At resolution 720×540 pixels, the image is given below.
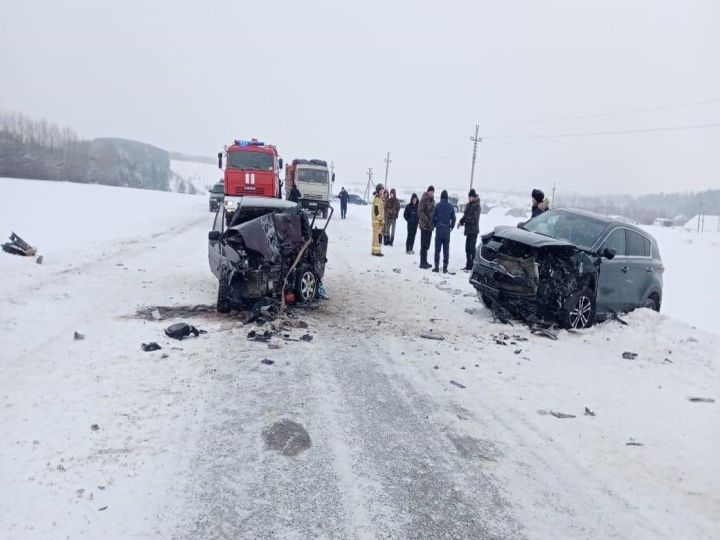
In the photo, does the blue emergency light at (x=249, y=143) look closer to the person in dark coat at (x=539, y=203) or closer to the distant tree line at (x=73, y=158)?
the person in dark coat at (x=539, y=203)

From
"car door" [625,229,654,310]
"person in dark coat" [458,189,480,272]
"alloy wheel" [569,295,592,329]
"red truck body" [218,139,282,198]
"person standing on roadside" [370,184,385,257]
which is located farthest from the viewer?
"red truck body" [218,139,282,198]

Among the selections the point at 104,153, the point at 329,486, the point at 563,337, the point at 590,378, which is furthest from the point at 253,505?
the point at 104,153

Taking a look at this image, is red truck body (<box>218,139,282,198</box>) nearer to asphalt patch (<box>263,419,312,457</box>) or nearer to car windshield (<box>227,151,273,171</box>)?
car windshield (<box>227,151,273,171</box>)

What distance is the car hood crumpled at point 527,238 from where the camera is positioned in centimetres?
799

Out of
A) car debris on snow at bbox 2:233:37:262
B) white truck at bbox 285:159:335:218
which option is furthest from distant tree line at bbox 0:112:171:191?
car debris on snow at bbox 2:233:37:262

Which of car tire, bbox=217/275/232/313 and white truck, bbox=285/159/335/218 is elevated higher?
white truck, bbox=285/159/335/218

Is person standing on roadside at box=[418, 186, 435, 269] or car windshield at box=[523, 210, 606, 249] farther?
A: person standing on roadside at box=[418, 186, 435, 269]

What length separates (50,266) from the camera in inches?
407

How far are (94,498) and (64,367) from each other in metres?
2.51

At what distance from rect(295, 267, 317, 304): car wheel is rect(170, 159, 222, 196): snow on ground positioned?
105 meters

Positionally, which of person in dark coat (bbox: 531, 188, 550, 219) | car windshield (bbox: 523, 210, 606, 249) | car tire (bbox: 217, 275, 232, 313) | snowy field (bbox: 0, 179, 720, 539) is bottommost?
snowy field (bbox: 0, 179, 720, 539)

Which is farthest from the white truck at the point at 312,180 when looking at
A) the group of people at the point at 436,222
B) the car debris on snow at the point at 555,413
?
the car debris on snow at the point at 555,413

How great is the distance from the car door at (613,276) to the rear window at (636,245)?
0.17 metres

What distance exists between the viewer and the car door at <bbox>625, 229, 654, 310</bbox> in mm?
8844
